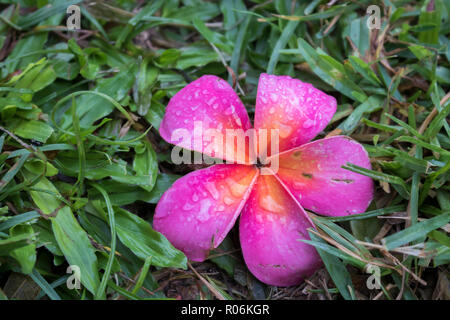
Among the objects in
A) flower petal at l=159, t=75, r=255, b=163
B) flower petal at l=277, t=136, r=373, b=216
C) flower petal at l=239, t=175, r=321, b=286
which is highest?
flower petal at l=159, t=75, r=255, b=163

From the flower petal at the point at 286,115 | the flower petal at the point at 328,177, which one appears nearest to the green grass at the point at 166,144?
the flower petal at the point at 328,177

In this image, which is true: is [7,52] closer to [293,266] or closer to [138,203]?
[138,203]

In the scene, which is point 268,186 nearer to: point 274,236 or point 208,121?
point 274,236

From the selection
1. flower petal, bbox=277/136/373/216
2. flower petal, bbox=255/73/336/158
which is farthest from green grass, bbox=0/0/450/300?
flower petal, bbox=255/73/336/158

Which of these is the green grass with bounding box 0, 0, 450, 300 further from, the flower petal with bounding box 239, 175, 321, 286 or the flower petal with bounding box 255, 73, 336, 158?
the flower petal with bounding box 255, 73, 336, 158

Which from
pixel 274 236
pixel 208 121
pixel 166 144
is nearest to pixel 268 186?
pixel 274 236

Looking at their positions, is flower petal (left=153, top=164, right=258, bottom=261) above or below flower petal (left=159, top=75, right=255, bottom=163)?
below

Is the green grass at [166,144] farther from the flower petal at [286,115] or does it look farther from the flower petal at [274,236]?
the flower petal at [286,115]
